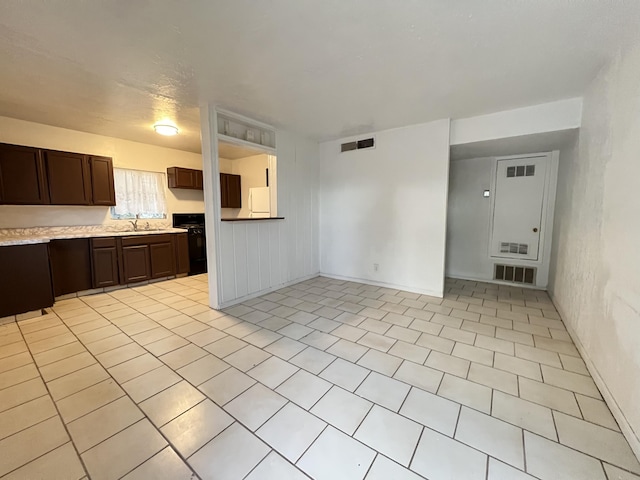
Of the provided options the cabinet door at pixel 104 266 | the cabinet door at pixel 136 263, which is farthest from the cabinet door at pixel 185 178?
the cabinet door at pixel 104 266

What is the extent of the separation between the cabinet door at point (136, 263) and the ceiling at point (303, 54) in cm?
210

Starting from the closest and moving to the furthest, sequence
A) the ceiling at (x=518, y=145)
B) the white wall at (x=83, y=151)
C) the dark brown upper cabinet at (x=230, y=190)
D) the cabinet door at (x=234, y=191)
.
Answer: the ceiling at (x=518, y=145) → the white wall at (x=83, y=151) → the dark brown upper cabinet at (x=230, y=190) → the cabinet door at (x=234, y=191)

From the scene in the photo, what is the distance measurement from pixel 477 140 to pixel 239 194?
483 cm

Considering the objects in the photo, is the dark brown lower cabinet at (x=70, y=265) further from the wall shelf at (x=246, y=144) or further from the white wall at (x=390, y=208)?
the white wall at (x=390, y=208)

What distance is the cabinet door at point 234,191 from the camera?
5898 millimetres

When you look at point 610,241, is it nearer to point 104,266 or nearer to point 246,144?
point 246,144

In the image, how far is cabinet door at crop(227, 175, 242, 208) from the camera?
5.90 meters

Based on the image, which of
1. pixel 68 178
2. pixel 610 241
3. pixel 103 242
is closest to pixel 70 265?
pixel 103 242

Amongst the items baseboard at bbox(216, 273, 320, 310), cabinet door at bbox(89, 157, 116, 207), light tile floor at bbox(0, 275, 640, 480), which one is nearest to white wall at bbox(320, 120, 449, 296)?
baseboard at bbox(216, 273, 320, 310)

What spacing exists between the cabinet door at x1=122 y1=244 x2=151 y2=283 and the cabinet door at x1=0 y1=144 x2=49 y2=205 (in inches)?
49.1

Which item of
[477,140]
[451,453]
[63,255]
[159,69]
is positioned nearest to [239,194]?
[63,255]

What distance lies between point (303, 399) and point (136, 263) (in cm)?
406

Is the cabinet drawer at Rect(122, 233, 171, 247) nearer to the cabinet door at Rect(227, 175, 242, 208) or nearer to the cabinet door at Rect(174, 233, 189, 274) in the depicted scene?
the cabinet door at Rect(174, 233, 189, 274)

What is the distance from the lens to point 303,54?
2.08 m
